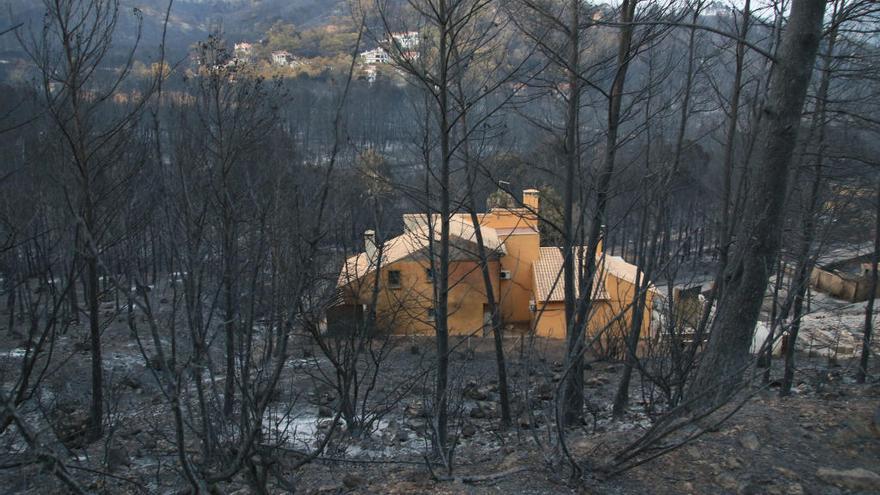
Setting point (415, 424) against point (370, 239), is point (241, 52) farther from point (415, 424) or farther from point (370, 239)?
point (415, 424)

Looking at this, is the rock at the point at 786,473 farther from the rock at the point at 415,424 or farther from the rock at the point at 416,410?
the rock at the point at 416,410

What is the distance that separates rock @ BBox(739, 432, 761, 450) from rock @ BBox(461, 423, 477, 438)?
4.03 meters

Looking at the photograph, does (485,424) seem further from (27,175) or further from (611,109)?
(27,175)

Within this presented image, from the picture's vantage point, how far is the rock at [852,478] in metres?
3.08

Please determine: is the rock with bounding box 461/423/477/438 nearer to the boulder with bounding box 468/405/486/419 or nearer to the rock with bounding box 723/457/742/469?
the boulder with bounding box 468/405/486/419

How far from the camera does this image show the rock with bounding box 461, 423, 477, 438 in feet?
24.3

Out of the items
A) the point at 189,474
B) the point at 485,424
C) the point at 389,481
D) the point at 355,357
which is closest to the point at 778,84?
the point at 355,357

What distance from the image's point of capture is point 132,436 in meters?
7.97

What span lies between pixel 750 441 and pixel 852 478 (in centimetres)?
54

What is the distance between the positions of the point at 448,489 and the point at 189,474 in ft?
5.52

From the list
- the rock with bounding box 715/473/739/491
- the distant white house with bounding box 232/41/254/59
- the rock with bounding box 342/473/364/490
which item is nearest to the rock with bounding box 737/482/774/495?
the rock with bounding box 715/473/739/491

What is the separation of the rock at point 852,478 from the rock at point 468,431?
451 cm

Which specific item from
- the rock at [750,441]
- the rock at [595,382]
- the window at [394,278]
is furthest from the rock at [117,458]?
the window at [394,278]

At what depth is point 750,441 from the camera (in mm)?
3588
